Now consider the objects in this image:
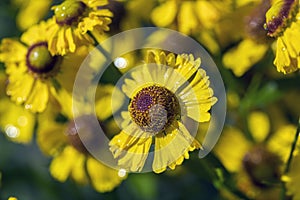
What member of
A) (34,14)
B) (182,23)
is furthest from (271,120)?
(34,14)

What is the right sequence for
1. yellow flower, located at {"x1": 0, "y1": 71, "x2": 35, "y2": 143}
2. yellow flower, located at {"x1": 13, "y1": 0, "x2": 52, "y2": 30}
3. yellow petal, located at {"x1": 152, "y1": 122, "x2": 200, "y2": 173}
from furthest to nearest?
yellow flower, located at {"x1": 13, "y1": 0, "x2": 52, "y2": 30}
yellow flower, located at {"x1": 0, "y1": 71, "x2": 35, "y2": 143}
yellow petal, located at {"x1": 152, "y1": 122, "x2": 200, "y2": 173}

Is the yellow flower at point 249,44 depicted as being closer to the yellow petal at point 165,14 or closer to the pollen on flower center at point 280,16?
the yellow petal at point 165,14

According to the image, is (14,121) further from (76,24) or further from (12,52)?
(76,24)

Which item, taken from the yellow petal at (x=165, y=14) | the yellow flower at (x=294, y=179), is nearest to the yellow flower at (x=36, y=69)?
the yellow petal at (x=165, y=14)

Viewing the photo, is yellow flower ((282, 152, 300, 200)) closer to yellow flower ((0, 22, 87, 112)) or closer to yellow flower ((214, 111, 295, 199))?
yellow flower ((214, 111, 295, 199))

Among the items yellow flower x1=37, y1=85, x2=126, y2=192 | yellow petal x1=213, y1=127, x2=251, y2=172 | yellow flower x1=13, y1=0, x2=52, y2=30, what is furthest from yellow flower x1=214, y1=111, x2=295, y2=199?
yellow flower x1=13, y1=0, x2=52, y2=30

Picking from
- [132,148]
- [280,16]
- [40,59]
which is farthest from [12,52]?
[280,16]
